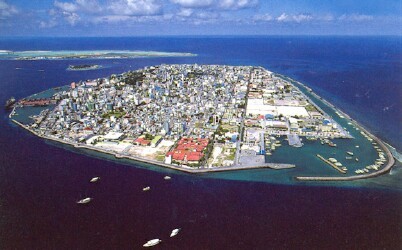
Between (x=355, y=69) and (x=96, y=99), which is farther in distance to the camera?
(x=355, y=69)

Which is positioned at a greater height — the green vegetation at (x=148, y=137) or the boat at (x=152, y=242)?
the green vegetation at (x=148, y=137)

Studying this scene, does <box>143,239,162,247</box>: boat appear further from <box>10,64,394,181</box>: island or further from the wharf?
the wharf

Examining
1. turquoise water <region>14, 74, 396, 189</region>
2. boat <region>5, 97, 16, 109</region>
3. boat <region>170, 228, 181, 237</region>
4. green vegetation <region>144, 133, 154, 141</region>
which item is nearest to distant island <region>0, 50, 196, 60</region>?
boat <region>5, 97, 16, 109</region>

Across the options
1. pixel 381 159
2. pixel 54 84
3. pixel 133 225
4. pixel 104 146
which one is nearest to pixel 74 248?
pixel 133 225

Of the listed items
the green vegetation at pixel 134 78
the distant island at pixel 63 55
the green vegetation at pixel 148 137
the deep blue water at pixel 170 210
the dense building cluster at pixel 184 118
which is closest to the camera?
the deep blue water at pixel 170 210

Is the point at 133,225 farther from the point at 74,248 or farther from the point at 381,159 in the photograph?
the point at 381,159

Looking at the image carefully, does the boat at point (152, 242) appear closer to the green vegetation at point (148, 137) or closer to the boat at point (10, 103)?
the green vegetation at point (148, 137)

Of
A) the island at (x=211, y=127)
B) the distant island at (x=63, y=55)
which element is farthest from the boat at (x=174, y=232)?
the distant island at (x=63, y=55)

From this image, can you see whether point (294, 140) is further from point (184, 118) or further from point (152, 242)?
point (152, 242)
